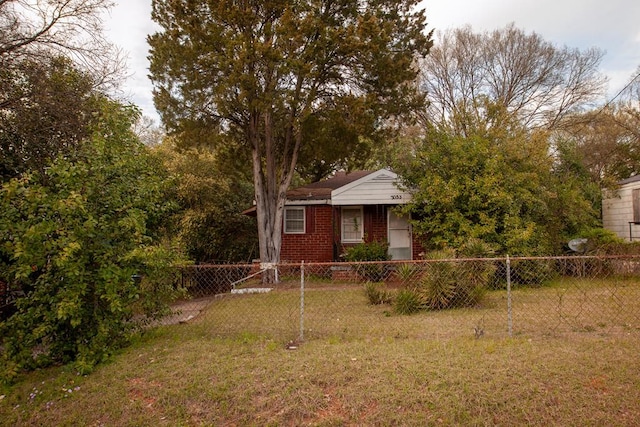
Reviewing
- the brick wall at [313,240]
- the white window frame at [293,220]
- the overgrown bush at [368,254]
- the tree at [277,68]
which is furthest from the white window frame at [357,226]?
the tree at [277,68]

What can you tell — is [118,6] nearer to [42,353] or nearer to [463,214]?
[42,353]

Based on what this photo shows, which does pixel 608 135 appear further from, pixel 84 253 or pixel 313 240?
pixel 84 253

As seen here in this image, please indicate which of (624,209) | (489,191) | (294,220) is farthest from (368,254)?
(624,209)

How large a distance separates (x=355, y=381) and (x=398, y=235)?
10897 mm

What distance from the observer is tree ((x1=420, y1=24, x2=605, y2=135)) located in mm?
23609

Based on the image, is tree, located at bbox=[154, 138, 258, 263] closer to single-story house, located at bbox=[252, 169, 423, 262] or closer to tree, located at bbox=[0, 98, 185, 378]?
single-story house, located at bbox=[252, 169, 423, 262]

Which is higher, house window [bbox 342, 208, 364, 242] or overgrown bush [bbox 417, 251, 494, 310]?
house window [bbox 342, 208, 364, 242]

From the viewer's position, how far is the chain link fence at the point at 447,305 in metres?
6.10

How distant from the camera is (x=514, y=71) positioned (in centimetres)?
2389

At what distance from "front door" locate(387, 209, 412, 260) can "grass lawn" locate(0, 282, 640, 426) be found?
8528 mm

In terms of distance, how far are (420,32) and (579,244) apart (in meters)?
8.38

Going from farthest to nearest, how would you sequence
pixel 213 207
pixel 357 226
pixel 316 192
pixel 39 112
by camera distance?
pixel 213 207 → pixel 316 192 → pixel 357 226 → pixel 39 112

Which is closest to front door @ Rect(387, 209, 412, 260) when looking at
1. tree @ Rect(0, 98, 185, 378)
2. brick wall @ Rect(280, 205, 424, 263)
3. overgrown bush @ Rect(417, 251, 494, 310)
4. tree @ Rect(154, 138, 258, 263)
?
brick wall @ Rect(280, 205, 424, 263)

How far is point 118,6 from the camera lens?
7738 mm
